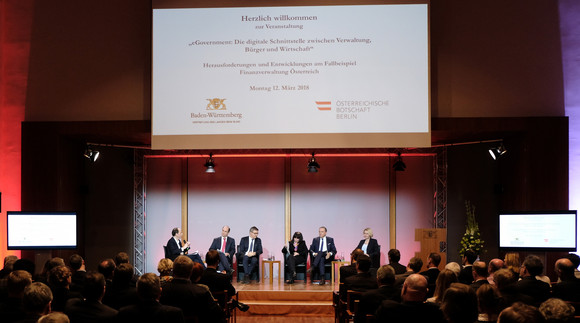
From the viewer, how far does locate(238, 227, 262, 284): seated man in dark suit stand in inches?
450

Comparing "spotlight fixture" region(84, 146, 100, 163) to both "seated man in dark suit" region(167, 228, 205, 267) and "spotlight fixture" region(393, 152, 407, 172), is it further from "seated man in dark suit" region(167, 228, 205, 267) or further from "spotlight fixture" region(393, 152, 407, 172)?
"spotlight fixture" region(393, 152, 407, 172)

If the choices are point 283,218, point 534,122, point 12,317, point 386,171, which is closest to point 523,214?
point 534,122

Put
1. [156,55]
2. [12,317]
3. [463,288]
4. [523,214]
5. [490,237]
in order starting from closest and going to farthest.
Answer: [463,288] < [12,317] < [523,214] < [156,55] < [490,237]

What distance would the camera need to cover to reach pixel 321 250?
11539 mm

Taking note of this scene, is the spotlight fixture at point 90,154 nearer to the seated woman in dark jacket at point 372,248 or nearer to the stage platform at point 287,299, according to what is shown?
the stage platform at point 287,299

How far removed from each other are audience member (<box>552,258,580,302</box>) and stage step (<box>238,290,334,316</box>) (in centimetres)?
448

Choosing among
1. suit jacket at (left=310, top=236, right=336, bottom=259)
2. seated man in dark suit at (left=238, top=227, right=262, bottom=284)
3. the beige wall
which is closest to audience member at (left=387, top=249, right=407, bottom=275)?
the beige wall

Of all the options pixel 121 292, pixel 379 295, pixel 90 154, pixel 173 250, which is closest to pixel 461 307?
pixel 379 295

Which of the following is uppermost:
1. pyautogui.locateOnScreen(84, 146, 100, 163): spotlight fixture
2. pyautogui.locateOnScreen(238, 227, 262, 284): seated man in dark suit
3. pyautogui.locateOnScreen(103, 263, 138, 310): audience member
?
pyautogui.locateOnScreen(84, 146, 100, 163): spotlight fixture

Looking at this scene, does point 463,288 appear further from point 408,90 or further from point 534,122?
point 534,122

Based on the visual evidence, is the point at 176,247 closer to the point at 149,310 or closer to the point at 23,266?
the point at 23,266

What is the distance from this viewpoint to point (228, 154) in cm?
1223

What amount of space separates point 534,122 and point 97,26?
733 centimetres

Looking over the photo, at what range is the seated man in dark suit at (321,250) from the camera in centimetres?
1133
